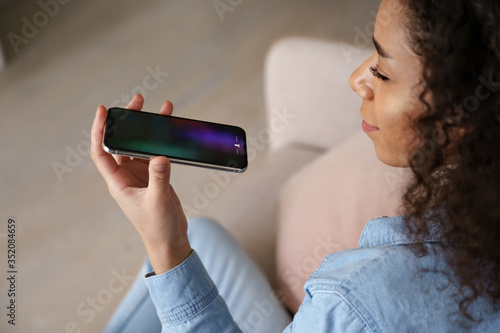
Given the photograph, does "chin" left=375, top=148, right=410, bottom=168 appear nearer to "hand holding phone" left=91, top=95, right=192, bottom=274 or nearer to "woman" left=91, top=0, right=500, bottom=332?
"woman" left=91, top=0, right=500, bottom=332

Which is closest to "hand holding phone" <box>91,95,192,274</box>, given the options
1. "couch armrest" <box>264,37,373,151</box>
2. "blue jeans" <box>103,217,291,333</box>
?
"blue jeans" <box>103,217,291,333</box>

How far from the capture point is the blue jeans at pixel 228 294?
0.88 metres

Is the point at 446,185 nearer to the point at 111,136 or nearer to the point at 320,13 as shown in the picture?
the point at 111,136

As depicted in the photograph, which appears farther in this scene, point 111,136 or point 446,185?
Result: point 111,136

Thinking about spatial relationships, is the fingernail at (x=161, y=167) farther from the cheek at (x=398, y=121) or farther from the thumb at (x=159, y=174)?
the cheek at (x=398, y=121)

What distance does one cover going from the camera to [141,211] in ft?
2.39

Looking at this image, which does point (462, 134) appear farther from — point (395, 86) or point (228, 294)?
point (228, 294)

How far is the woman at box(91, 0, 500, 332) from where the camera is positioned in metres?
0.50

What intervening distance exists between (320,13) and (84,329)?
1.48m

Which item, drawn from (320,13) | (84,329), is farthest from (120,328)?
(320,13)

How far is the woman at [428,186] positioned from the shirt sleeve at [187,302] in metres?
0.02

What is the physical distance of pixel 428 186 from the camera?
0.60 m

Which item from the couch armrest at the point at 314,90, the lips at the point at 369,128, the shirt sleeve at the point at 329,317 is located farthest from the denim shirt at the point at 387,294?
the couch armrest at the point at 314,90

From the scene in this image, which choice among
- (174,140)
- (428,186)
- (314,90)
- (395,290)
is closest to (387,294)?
(395,290)
